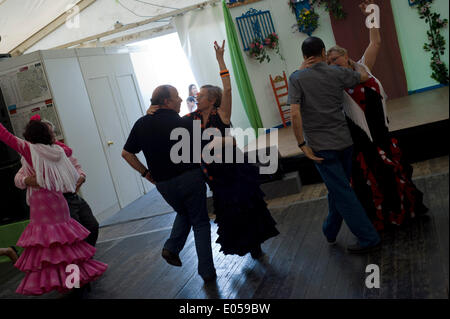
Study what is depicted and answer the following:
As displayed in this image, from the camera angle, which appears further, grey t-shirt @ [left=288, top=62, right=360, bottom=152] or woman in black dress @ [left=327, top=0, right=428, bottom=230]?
woman in black dress @ [left=327, top=0, right=428, bottom=230]

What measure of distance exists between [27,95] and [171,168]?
394cm

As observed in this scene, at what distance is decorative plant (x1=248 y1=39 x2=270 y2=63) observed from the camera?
332 inches

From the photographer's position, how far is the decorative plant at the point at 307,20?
8.23 m

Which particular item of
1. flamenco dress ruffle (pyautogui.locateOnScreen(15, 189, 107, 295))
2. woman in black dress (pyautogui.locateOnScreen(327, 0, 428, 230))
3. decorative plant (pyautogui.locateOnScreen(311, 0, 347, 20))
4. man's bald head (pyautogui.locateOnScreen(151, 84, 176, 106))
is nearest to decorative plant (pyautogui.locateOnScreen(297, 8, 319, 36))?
decorative plant (pyautogui.locateOnScreen(311, 0, 347, 20))

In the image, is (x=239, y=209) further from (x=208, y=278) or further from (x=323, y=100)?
(x=323, y=100)

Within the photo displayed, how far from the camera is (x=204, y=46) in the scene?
746 centimetres

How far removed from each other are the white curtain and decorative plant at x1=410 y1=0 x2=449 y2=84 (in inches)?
123

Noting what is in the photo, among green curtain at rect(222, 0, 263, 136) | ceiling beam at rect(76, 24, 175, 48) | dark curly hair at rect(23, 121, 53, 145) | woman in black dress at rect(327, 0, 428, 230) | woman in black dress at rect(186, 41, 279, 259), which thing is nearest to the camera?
woman in black dress at rect(327, 0, 428, 230)

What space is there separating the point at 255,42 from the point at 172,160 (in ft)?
18.4

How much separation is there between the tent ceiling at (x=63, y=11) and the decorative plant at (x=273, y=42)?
1414 millimetres

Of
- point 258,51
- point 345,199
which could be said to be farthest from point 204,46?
point 345,199

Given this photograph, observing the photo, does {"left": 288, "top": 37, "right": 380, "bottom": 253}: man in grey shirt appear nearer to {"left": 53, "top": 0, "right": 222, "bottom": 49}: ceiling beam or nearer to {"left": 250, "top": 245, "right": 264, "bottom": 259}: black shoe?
{"left": 250, "top": 245, "right": 264, "bottom": 259}: black shoe

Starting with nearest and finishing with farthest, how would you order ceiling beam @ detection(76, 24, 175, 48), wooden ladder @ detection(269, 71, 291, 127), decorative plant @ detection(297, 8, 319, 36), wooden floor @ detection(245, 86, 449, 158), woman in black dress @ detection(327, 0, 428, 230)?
woman in black dress @ detection(327, 0, 428, 230) → wooden floor @ detection(245, 86, 449, 158) → decorative plant @ detection(297, 8, 319, 36) → ceiling beam @ detection(76, 24, 175, 48) → wooden ladder @ detection(269, 71, 291, 127)

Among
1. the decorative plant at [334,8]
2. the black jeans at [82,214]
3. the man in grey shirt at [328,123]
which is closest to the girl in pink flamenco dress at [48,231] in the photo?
the black jeans at [82,214]
